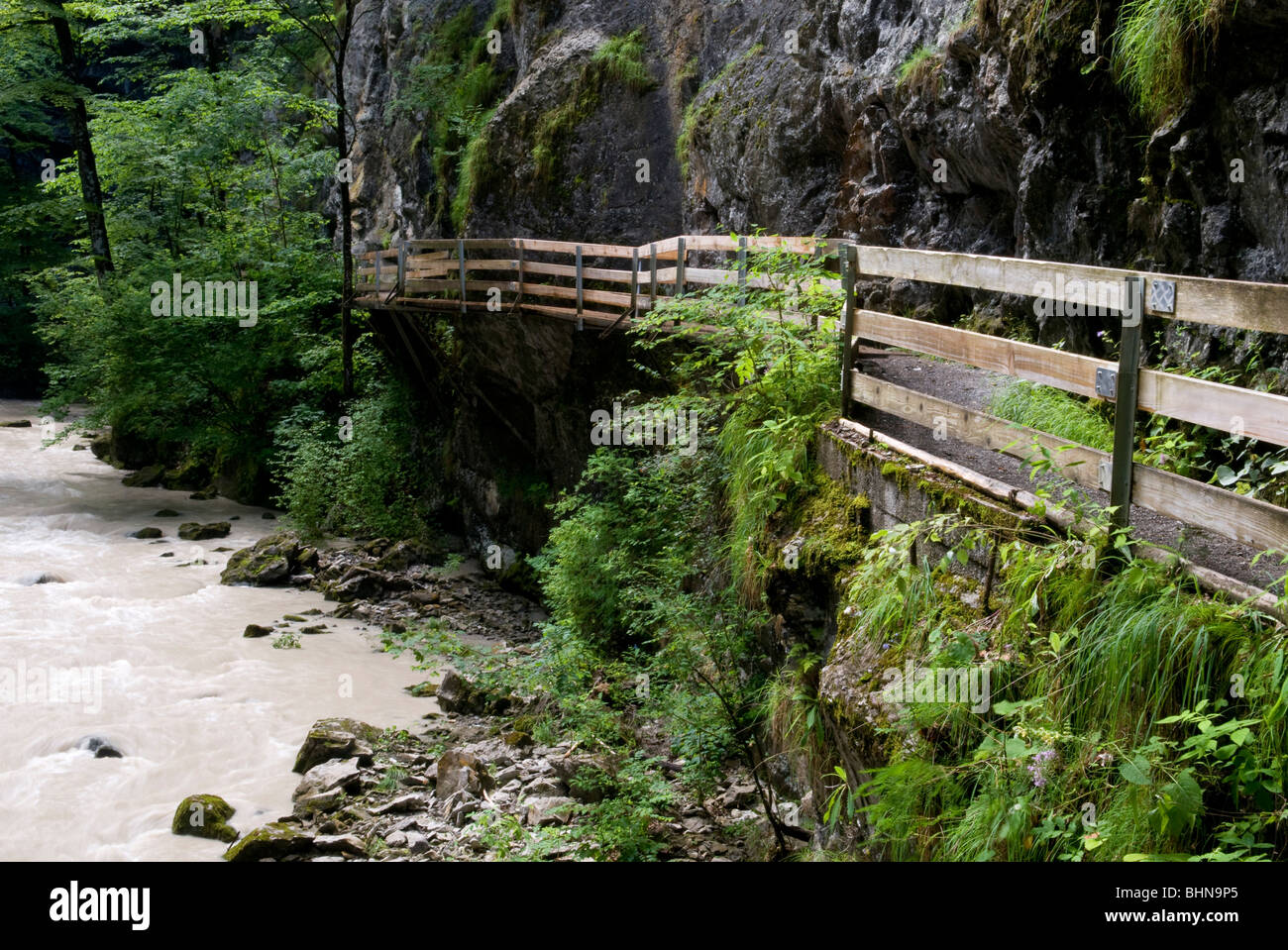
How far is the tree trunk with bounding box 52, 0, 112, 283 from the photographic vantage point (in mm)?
21845

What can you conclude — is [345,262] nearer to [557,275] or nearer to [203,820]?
Answer: [557,275]

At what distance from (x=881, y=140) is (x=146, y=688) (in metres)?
10.2

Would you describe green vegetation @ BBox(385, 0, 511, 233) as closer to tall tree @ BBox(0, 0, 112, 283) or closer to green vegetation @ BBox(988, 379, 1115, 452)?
tall tree @ BBox(0, 0, 112, 283)

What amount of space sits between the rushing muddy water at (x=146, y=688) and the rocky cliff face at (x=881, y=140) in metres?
5.78

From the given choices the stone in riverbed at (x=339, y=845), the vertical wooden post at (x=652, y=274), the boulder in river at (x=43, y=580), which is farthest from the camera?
the boulder in river at (x=43, y=580)

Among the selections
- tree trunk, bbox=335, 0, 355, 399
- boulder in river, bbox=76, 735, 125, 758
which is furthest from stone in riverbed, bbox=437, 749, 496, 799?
tree trunk, bbox=335, 0, 355, 399

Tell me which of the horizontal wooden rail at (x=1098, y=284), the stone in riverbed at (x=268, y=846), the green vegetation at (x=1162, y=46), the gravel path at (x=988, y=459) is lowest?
the stone in riverbed at (x=268, y=846)

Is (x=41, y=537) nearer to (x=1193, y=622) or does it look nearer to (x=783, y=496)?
(x=783, y=496)

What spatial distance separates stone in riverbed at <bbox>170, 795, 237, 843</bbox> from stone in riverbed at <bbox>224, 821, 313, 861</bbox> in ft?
1.96

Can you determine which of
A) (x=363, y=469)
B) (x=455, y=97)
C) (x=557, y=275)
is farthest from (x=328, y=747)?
(x=455, y=97)

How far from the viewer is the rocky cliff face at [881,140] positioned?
6035mm

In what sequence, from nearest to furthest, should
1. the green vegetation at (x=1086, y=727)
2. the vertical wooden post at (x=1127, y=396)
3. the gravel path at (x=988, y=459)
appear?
the green vegetation at (x=1086, y=727), the gravel path at (x=988, y=459), the vertical wooden post at (x=1127, y=396)

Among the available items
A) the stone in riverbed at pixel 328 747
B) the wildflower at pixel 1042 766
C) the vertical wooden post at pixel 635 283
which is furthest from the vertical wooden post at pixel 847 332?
the stone in riverbed at pixel 328 747

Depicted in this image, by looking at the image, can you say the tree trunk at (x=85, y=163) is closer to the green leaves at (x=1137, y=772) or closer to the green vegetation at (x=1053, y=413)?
the green vegetation at (x=1053, y=413)
